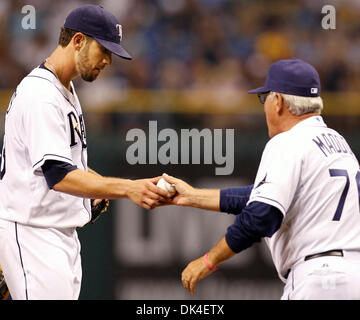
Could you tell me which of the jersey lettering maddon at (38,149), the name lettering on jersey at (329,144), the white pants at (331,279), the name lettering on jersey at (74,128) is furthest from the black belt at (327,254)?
the name lettering on jersey at (74,128)

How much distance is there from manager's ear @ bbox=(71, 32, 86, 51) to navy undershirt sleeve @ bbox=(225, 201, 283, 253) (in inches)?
53.6

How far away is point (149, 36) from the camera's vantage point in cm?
980

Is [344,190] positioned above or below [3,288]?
above

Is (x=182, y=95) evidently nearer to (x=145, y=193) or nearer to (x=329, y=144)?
(x=145, y=193)

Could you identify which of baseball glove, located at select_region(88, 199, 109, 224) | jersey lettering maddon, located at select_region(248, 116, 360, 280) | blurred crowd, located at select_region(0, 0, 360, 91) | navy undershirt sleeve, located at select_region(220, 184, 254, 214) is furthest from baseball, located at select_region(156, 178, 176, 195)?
blurred crowd, located at select_region(0, 0, 360, 91)

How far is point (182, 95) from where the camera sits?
8633mm

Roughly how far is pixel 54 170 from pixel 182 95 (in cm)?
469

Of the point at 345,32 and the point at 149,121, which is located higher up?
the point at 345,32

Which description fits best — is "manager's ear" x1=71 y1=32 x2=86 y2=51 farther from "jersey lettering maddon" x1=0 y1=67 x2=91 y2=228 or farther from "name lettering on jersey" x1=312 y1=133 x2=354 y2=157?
"name lettering on jersey" x1=312 y1=133 x2=354 y2=157

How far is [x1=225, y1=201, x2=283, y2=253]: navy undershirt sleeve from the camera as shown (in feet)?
12.5

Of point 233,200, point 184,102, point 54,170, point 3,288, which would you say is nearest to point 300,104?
point 233,200

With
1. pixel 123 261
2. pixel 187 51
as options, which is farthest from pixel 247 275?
pixel 187 51
